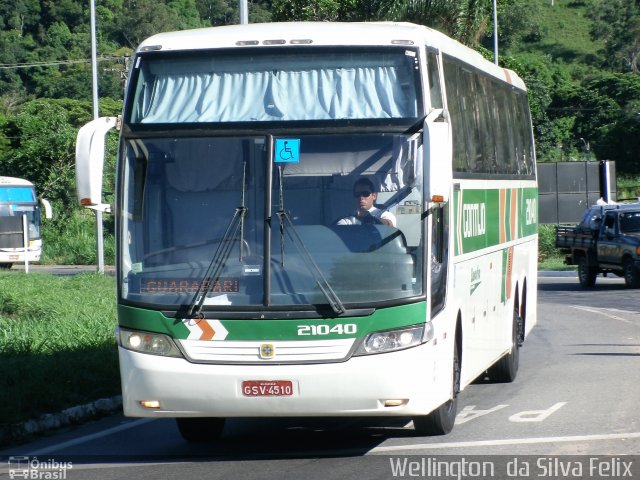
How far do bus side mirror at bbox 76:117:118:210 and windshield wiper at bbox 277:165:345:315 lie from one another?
Result: 4.50 ft

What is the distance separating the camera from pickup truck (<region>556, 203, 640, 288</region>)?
2975 centimetres

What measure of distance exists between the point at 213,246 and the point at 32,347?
715 cm

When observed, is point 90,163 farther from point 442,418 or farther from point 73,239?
point 73,239

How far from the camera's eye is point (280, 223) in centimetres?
909

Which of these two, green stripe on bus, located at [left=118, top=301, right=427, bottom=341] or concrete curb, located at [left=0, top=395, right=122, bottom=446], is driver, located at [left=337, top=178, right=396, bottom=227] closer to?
green stripe on bus, located at [left=118, top=301, right=427, bottom=341]

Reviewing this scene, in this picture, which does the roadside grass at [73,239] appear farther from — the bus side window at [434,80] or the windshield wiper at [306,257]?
the windshield wiper at [306,257]

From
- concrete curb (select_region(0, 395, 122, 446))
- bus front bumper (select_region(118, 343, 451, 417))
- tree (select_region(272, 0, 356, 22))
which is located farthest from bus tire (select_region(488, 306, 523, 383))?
tree (select_region(272, 0, 356, 22))

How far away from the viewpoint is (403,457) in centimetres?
939

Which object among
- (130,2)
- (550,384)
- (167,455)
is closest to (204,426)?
(167,455)

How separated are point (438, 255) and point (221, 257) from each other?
175cm

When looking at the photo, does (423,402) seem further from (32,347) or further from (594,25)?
(594,25)

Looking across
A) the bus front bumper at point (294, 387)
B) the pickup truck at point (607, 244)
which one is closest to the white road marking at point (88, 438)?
the bus front bumper at point (294, 387)

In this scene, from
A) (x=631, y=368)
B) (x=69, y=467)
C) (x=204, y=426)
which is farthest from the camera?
(x=631, y=368)

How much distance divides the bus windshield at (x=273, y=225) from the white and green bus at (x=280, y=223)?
0.01 meters
